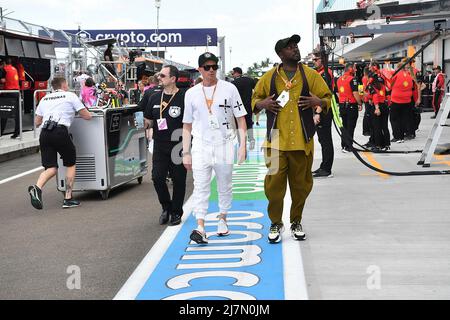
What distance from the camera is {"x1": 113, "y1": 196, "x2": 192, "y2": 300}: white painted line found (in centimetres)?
495

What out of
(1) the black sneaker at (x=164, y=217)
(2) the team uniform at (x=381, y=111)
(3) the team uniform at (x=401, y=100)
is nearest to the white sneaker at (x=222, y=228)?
(1) the black sneaker at (x=164, y=217)

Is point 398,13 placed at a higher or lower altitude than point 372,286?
higher

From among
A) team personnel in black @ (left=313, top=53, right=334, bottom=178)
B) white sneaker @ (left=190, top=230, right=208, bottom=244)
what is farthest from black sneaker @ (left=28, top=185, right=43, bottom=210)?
team personnel in black @ (left=313, top=53, right=334, bottom=178)

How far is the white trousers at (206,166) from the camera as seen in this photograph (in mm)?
6500

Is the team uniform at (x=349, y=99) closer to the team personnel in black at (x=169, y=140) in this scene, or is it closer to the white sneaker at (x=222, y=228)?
the team personnel in black at (x=169, y=140)

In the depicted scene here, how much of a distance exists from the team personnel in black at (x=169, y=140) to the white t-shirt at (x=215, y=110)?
1102 millimetres

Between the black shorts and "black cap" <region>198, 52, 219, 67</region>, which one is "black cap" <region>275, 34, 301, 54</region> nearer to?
"black cap" <region>198, 52, 219, 67</region>

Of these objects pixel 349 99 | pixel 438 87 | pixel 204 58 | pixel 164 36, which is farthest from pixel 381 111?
pixel 164 36

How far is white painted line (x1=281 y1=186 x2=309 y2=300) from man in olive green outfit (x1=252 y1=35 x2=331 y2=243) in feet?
0.57

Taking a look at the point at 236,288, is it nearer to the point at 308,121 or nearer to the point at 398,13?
the point at 308,121

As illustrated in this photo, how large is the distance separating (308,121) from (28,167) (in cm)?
899

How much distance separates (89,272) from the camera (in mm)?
5582

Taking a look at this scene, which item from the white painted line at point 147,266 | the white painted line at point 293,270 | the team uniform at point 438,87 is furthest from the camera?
the team uniform at point 438,87
